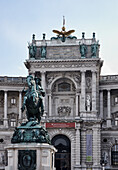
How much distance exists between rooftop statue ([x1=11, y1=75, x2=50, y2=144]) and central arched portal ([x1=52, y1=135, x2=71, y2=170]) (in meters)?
37.1

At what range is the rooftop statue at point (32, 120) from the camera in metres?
29.4

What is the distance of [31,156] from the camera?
2892 centimetres

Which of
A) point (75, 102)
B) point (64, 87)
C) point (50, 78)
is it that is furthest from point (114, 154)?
point (50, 78)

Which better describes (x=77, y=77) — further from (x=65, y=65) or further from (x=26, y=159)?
(x=26, y=159)

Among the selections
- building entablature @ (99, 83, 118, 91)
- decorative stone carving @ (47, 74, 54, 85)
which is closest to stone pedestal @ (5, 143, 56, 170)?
decorative stone carving @ (47, 74, 54, 85)

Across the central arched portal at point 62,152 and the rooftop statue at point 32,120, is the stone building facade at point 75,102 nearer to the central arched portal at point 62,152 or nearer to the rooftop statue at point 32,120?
the central arched portal at point 62,152

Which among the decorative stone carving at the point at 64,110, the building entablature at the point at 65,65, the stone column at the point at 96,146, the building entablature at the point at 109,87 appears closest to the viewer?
the stone column at the point at 96,146

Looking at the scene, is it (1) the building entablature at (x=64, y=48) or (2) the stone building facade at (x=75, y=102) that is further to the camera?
(1) the building entablature at (x=64, y=48)

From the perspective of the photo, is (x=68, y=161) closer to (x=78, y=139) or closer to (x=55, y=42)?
(x=78, y=139)

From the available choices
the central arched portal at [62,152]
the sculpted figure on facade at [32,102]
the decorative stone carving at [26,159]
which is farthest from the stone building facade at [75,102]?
the decorative stone carving at [26,159]

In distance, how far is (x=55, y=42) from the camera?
73250 mm

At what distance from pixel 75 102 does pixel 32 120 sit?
42.0m

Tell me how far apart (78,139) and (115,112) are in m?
10.5

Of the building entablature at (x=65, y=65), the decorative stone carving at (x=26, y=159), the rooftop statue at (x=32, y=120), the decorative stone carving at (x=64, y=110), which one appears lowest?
the decorative stone carving at (x=26, y=159)
